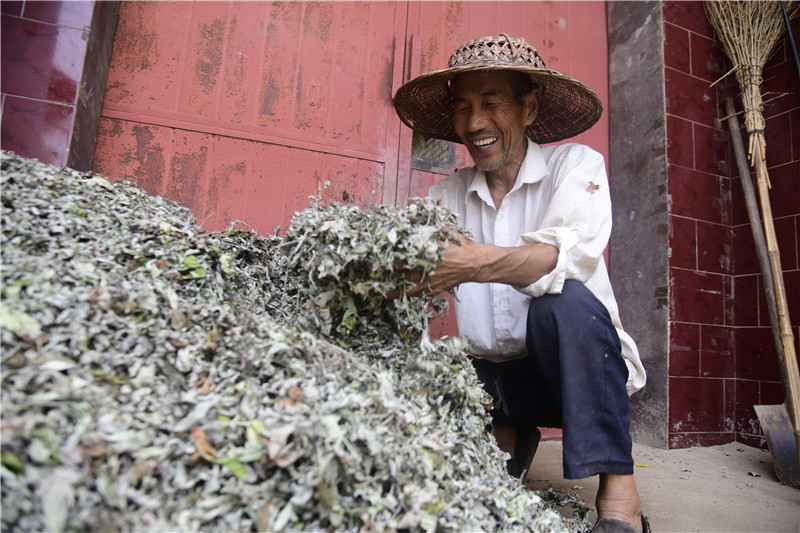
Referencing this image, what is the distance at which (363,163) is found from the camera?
8.39ft

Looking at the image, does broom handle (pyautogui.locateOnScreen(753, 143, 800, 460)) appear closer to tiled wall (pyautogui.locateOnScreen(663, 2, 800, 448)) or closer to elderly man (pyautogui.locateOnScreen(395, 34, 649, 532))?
tiled wall (pyautogui.locateOnScreen(663, 2, 800, 448))

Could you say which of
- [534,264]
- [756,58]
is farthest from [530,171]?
[756,58]

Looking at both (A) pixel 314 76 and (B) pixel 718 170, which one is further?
(B) pixel 718 170

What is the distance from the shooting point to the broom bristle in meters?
2.64

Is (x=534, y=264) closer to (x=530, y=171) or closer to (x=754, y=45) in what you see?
(x=530, y=171)

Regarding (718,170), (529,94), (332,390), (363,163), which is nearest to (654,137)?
(718,170)

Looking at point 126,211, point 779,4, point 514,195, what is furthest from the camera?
point 779,4

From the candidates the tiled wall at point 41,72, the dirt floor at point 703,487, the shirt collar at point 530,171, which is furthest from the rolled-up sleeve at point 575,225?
the tiled wall at point 41,72

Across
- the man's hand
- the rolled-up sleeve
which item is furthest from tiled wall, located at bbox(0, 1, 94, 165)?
the rolled-up sleeve

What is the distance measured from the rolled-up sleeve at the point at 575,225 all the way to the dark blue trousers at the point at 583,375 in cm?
6

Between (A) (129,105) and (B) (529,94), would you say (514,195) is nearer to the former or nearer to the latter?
(B) (529,94)

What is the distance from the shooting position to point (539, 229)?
1.56 meters

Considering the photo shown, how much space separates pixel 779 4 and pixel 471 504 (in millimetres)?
3285

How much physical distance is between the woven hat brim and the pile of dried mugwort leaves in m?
→ 0.84
